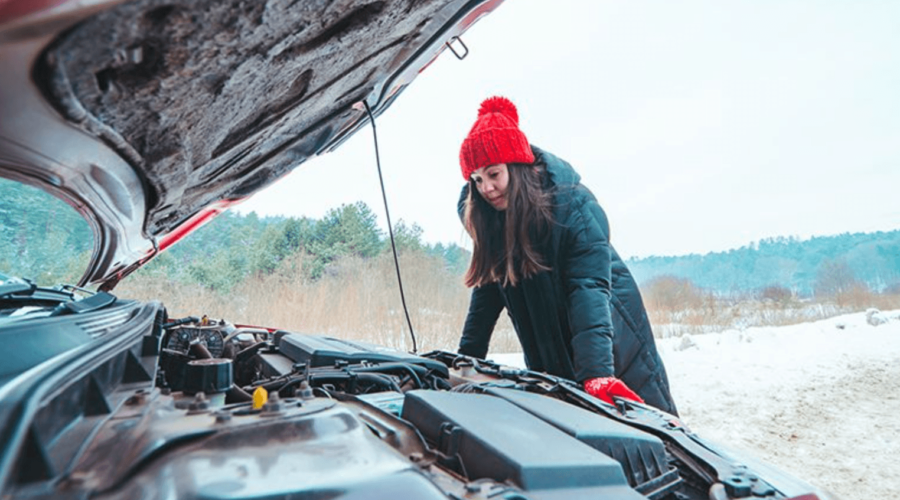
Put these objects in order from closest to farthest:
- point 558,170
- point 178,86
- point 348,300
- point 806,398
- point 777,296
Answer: point 178,86, point 558,170, point 806,398, point 348,300, point 777,296

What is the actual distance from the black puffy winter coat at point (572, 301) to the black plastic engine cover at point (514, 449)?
3.79 feet

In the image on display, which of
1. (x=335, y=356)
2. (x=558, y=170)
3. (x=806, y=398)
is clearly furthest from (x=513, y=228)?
(x=806, y=398)

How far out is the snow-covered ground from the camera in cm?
378

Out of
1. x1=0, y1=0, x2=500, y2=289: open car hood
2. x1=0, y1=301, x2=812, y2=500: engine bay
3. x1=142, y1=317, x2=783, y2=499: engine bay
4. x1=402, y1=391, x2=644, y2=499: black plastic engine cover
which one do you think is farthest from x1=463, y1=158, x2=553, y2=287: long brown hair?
x1=402, y1=391, x2=644, y2=499: black plastic engine cover

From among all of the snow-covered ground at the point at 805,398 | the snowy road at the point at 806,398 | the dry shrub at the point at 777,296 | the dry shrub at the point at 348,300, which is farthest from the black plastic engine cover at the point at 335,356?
the dry shrub at the point at 777,296

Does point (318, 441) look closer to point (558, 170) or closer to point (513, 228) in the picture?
point (513, 228)

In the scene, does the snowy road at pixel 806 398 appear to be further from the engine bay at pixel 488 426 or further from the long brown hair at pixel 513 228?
the engine bay at pixel 488 426

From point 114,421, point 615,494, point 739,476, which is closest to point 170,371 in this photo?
point 114,421

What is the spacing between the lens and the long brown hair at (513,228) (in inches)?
92.3

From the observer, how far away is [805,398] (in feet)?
18.4

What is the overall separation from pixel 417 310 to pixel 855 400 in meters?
5.53

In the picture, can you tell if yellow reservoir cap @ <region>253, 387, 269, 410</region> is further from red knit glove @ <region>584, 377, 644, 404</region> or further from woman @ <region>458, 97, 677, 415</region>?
woman @ <region>458, 97, 677, 415</region>

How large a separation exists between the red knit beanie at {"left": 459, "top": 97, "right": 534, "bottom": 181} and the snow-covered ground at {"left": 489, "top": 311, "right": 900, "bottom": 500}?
73.0 inches

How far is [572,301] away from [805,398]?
199 inches
